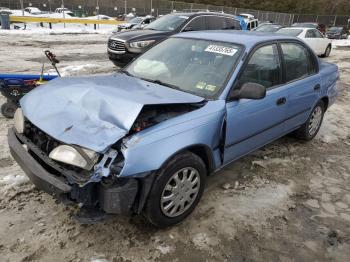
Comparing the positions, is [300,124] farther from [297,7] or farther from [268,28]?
[297,7]

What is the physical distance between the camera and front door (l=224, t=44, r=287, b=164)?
3418 millimetres

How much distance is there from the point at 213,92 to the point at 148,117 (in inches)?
29.5

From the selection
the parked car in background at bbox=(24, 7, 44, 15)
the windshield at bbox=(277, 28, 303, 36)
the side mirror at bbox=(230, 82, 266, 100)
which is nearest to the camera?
the side mirror at bbox=(230, 82, 266, 100)

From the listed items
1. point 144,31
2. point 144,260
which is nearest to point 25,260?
point 144,260

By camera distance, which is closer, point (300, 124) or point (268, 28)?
point (300, 124)

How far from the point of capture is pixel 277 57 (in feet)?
13.3

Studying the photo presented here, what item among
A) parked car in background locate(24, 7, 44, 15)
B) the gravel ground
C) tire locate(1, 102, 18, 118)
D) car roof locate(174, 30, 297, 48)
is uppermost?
car roof locate(174, 30, 297, 48)

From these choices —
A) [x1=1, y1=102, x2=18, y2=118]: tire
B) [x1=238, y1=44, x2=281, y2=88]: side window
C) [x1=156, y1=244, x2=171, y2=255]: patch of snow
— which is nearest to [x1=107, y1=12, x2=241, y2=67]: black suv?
[x1=1, y1=102, x2=18, y2=118]: tire

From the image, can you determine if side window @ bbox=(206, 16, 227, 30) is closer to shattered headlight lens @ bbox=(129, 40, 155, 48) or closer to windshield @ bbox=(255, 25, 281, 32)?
shattered headlight lens @ bbox=(129, 40, 155, 48)

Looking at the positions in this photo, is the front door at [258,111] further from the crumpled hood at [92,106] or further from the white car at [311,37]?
the white car at [311,37]

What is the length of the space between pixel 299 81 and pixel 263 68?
33.5 inches

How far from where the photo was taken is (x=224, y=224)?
3.21 meters

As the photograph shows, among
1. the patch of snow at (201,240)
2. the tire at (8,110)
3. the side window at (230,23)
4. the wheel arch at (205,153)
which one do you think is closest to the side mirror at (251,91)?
the wheel arch at (205,153)

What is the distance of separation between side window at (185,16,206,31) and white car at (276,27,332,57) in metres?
5.51
